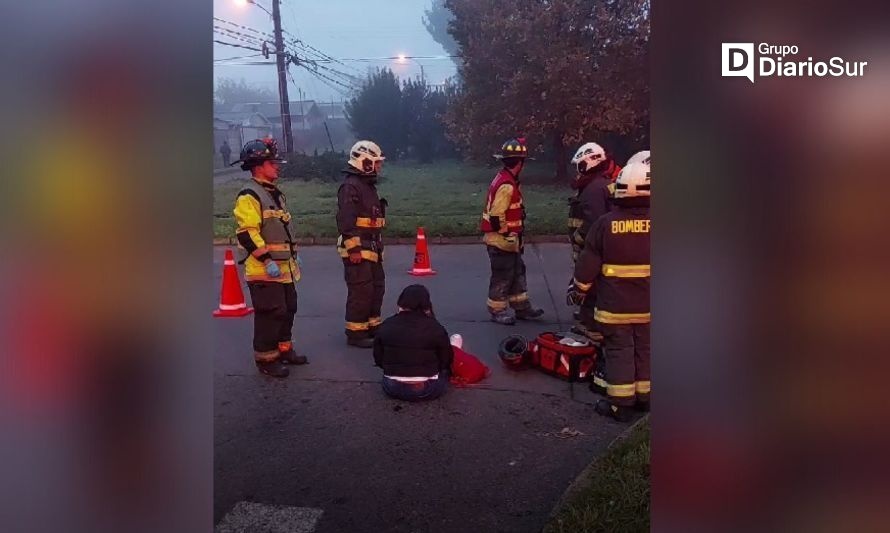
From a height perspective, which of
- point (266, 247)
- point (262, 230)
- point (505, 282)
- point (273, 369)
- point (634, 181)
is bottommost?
point (273, 369)

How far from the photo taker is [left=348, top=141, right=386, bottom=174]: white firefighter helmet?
6.04 meters

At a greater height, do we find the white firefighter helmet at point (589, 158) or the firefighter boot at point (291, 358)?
the white firefighter helmet at point (589, 158)

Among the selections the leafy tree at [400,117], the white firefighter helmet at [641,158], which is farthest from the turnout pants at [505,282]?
the leafy tree at [400,117]

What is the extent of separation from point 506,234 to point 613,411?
264cm

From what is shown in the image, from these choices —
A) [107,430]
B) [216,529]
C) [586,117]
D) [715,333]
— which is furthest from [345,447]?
[586,117]

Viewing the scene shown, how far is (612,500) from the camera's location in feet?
10.4

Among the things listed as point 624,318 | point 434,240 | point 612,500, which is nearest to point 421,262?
point 434,240

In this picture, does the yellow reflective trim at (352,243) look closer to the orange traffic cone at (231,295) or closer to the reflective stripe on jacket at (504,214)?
the reflective stripe on jacket at (504,214)

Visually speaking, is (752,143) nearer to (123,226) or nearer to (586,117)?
(123,226)

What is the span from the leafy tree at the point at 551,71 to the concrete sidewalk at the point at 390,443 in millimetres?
6933

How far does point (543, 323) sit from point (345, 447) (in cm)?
329

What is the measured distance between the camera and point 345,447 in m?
4.13

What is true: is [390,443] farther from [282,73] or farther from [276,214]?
[282,73]

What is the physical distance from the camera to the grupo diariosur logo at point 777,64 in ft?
4.30
